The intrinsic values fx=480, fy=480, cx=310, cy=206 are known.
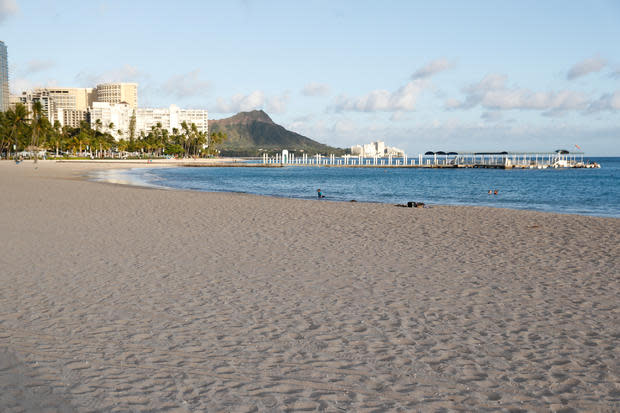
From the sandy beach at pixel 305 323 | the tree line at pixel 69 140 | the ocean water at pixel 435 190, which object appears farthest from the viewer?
the tree line at pixel 69 140

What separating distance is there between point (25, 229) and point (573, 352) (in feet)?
40.1

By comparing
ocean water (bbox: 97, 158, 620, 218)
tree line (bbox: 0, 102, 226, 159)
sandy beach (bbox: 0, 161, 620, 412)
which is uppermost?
tree line (bbox: 0, 102, 226, 159)

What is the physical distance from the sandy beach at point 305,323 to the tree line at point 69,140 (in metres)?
81.1

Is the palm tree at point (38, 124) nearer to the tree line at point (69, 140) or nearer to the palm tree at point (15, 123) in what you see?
the tree line at point (69, 140)

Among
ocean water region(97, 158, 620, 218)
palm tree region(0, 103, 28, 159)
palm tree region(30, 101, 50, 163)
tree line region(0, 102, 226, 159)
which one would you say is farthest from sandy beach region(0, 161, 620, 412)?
palm tree region(30, 101, 50, 163)

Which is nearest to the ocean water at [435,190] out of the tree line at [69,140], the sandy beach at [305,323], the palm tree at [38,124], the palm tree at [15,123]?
the sandy beach at [305,323]

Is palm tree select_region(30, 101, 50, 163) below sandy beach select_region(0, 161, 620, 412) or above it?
above

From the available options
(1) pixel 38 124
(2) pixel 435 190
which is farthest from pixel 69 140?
(2) pixel 435 190

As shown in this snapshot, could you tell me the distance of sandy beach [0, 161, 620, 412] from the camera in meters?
3.85

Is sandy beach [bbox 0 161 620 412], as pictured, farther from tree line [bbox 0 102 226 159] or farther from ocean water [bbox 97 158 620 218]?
tree line [bbox 0 102 226 159]

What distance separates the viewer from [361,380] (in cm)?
408

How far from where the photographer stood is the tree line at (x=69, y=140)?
3671 inches

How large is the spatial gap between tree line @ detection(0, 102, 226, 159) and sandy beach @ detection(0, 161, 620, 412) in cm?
8114

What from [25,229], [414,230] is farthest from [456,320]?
[25,229]
